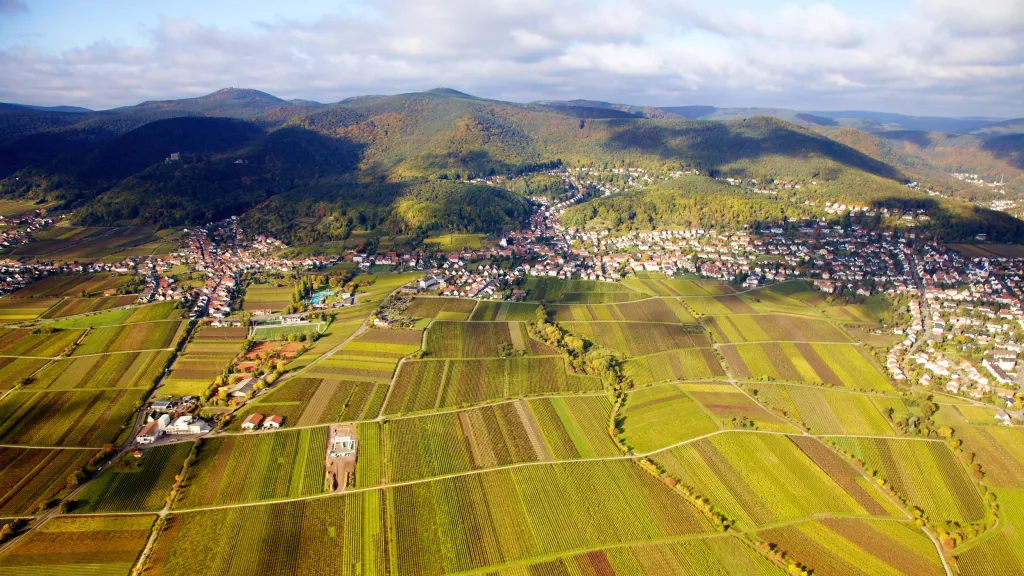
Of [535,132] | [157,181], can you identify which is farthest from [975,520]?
[535,132]

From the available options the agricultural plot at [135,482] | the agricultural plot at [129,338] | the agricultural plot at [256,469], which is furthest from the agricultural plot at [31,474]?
the agricultural plot at [129,338]

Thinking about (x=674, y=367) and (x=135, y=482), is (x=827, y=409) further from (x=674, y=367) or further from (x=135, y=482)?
(x=135, y=482)

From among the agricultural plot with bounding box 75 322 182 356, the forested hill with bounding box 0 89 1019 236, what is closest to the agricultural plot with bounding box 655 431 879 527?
the agricultural plot with bounding box 75 322 182 356

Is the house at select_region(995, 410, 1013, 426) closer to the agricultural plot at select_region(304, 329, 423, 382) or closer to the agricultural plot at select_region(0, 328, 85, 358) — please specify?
the agricultural plot at select_region(304, 329, 423, 382)

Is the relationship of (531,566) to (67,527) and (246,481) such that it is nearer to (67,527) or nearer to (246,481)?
(246,481)

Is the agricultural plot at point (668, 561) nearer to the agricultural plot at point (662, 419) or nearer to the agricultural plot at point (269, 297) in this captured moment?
the agricultural plot at point (662, 419)

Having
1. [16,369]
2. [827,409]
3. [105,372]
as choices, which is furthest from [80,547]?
[827,409]

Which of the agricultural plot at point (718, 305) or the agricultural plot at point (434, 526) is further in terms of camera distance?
the agricultural plot at point (718, 305)
